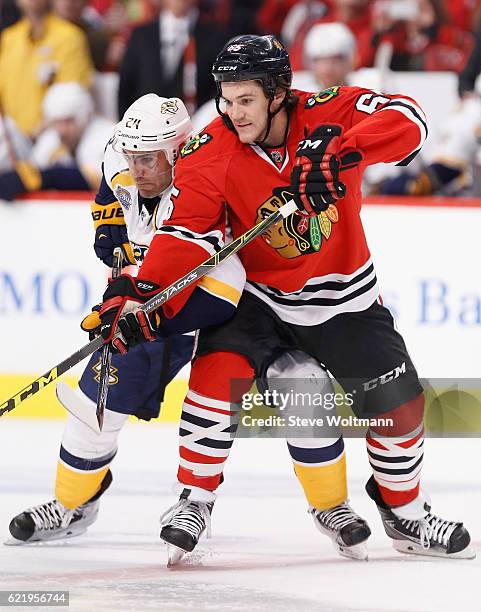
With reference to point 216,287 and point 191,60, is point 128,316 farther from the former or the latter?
point 191,60

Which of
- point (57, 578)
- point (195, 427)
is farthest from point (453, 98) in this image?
point (57, 578)

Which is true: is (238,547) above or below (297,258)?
below

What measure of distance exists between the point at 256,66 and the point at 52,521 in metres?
1.21

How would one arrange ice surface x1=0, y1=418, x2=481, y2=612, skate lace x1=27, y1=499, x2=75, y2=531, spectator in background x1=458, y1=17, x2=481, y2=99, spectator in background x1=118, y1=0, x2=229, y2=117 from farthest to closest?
spectator in background x1=118, y1=0, x2=229, y2=117
spectator in background x1=458, y1=17, x2=481, y2=99
skate lace x1=27, y1=499, x2=75, y2=531
ice surface x1=0, y1=418, x2=481, y2=612

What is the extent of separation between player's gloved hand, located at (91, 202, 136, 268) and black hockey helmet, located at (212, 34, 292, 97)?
0.48 meters

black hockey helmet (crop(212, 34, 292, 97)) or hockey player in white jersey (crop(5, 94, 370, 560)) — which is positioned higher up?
black hockey helmet (crop(212, 34, 292, 97))

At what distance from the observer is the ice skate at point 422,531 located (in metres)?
2.96

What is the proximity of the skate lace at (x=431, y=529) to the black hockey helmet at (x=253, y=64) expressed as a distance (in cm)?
103

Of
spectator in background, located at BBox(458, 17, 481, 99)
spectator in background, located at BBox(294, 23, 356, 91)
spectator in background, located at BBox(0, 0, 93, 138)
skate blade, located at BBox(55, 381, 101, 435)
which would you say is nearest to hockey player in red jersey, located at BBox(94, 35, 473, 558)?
skate blade, located at BBox(55, 381, 101, 435)

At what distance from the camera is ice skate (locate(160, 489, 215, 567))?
9.37ft

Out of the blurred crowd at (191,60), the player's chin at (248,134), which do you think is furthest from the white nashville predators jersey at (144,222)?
the blurred crowd at (191,60)

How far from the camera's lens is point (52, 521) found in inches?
125

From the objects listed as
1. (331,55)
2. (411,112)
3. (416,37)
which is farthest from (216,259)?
(416,37)

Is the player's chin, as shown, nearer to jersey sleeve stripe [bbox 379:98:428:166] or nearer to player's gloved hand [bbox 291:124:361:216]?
player's gloved hand [bbox 291:124:361:216]
